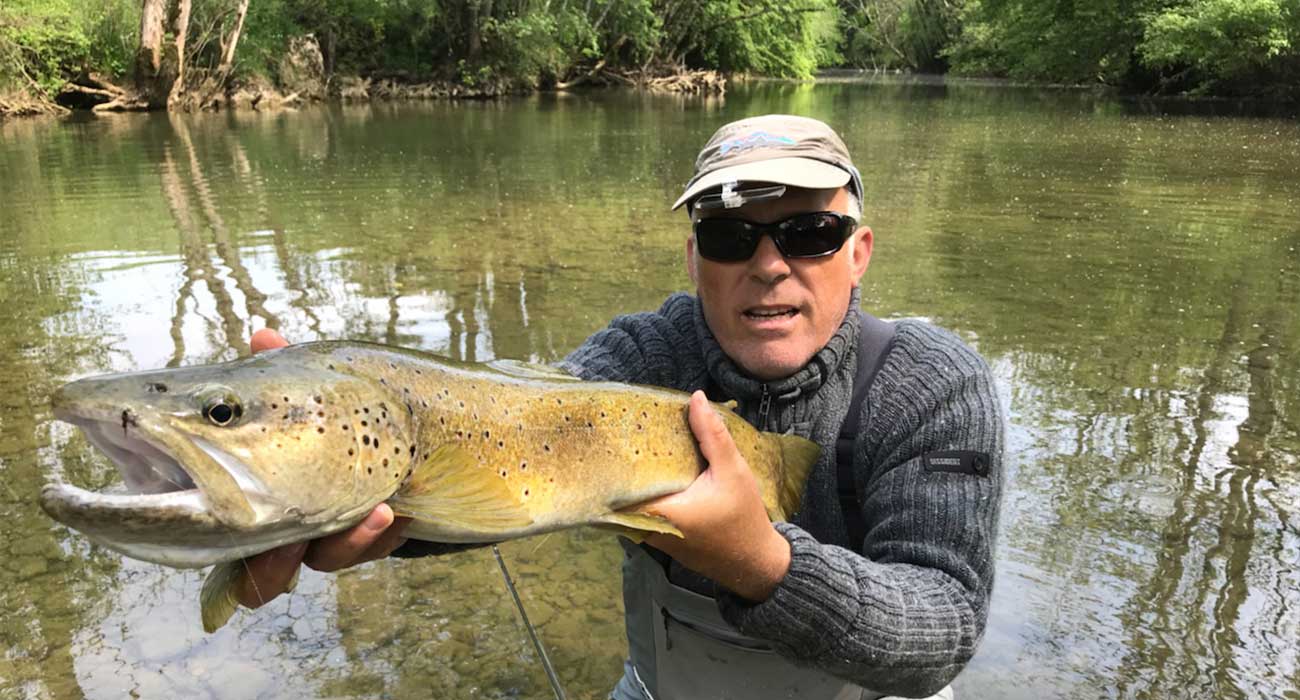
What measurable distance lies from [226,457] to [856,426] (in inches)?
59.7

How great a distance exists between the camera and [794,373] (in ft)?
7.97

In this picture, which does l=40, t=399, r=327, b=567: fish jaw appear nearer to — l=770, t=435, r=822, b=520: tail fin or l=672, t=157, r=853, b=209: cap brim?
l=770, t=435, r=822, b=520: tail fin

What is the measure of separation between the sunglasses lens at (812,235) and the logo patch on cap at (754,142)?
0.20 meters

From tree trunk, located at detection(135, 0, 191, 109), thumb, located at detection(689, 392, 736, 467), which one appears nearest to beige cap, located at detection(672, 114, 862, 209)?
thumb, located at detection(689, 392, 736, 467)

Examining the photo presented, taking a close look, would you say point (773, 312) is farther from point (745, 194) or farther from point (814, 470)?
point (814, 470)

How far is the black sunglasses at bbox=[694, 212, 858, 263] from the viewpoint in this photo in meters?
2.35

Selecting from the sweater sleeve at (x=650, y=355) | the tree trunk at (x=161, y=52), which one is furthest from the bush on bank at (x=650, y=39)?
the sweater sleeve at (x=650, y=355)

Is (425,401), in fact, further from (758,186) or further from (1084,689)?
(1084,689)

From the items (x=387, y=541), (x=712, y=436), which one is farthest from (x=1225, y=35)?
(x=387, y=541)

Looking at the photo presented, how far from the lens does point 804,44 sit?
231 ft

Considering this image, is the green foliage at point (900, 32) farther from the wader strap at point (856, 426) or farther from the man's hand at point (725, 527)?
the man's hand at point (725, 527)

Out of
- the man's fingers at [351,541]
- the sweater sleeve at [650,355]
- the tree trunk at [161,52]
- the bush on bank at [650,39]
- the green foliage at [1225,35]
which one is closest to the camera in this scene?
the man's fingers at [351,541]

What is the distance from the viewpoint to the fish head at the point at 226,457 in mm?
1473

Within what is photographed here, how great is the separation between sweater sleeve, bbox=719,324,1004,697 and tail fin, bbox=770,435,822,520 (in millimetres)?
131
